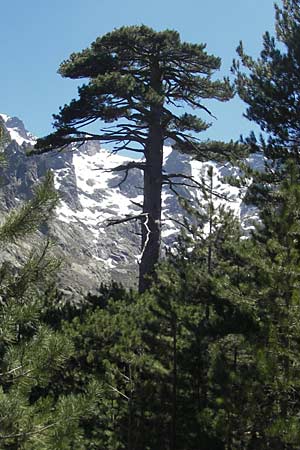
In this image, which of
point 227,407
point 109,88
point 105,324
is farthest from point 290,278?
point 109,88

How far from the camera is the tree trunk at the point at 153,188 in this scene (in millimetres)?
16125

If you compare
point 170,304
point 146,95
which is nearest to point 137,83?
point 146,95

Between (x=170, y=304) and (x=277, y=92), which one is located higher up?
(x=277, y=92)

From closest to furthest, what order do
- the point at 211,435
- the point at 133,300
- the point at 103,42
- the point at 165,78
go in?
Answer: the point at 211,435
the point at 133,300
the point at 103,42
the point at 165,78

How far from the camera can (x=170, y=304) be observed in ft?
34.2

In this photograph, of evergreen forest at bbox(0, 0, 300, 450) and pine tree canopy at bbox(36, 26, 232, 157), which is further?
pine tree canopy at bbox(36, 26, 232, 157)

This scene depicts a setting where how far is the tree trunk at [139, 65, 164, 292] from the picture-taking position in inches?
635

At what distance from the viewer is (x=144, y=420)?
37.7 ft

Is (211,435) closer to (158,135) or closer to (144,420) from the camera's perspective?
(144,420)

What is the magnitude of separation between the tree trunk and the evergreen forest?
4 cm

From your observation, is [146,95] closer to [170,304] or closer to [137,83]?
[137,83]

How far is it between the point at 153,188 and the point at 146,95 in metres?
2.96

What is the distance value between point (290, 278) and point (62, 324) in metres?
5.52

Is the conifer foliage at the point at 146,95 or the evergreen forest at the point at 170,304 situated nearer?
the evergreen forest at the point at 170,304
